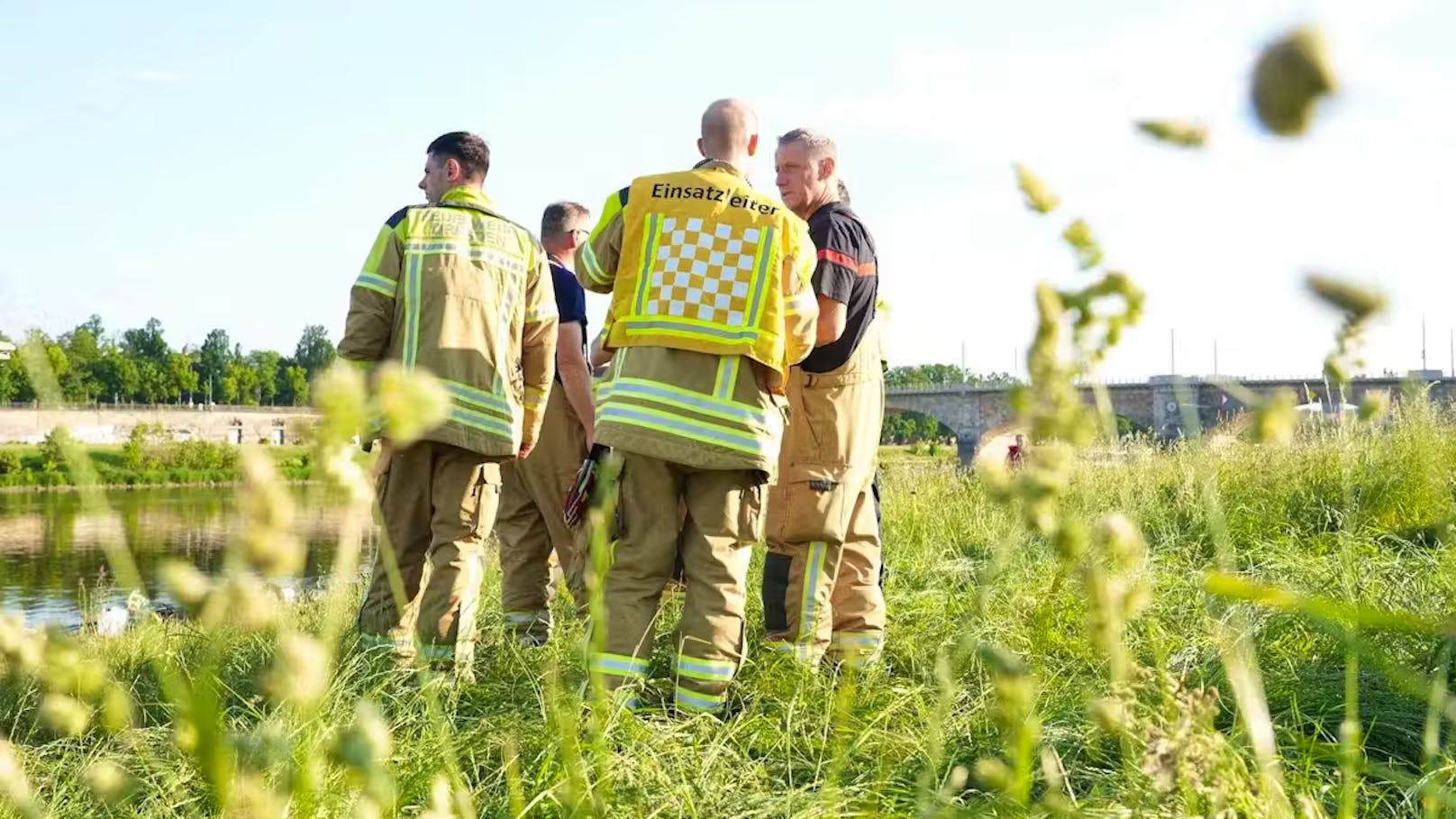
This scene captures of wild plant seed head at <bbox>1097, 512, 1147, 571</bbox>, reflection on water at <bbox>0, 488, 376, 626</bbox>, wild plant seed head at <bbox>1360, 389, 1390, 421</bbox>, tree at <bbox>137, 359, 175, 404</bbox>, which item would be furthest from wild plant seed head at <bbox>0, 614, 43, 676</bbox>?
tree at <bbox>137, 359, 175, 404</bbox>

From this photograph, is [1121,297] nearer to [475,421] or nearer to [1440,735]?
[1440,735]

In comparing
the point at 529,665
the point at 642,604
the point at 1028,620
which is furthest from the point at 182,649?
the point at 1028,620

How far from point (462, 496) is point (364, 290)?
29.0 inches

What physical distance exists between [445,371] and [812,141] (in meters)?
1.41

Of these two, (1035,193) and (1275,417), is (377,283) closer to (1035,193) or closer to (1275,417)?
(1035,193)

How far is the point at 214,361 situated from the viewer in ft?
309

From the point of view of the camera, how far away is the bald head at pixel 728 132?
11.9ft

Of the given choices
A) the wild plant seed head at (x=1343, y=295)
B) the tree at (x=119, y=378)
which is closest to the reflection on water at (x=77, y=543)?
the wild plant seed head at (x=1343, y=295)

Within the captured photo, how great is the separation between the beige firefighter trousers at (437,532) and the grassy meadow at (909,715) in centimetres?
20

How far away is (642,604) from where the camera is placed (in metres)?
3.42

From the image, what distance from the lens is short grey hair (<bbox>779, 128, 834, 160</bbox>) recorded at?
4.14 meters

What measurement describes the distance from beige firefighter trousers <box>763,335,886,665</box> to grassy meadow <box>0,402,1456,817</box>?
0.21 meters

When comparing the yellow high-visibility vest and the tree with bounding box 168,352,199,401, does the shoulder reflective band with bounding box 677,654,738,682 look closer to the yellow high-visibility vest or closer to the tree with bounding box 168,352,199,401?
the yellow high-visibility vest

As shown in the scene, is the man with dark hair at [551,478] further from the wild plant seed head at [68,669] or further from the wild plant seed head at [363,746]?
the wild plant seed head at [363,746]
